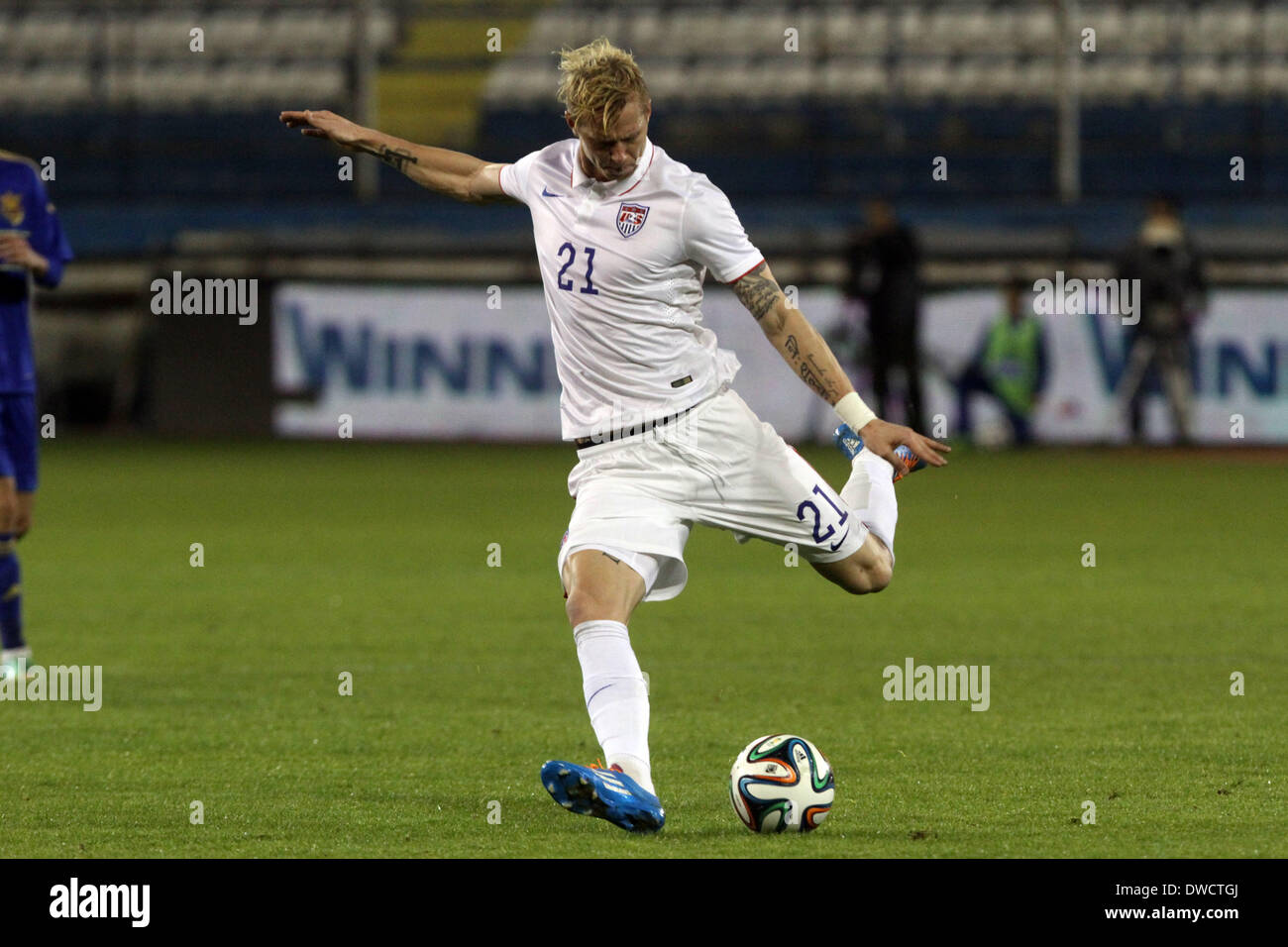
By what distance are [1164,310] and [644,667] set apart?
1121 cm

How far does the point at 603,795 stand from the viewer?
17.2ft

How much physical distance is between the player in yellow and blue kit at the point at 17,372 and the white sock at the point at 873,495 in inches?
137

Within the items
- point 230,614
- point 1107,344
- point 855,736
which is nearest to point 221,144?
point 1107,344

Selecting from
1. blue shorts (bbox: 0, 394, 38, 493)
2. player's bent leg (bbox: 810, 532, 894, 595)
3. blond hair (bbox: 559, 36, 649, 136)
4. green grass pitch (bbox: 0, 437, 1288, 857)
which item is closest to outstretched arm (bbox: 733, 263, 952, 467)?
player's bent leg (bbox: 810, 532, 894, 595)

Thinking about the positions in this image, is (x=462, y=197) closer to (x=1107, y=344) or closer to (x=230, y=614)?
(x=230, y=614)

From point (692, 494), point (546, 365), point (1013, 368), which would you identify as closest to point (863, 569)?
point (692, 494)

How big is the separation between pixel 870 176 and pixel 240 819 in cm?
1812

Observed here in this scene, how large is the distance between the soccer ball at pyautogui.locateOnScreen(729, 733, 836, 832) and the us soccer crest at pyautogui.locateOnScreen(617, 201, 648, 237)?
1420 millimetres

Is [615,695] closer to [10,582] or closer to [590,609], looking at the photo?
[590,609]

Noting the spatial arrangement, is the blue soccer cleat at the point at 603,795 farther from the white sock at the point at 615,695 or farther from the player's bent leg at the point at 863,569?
the player's bent leg at the point at 863,569

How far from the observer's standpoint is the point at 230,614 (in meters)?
10.3

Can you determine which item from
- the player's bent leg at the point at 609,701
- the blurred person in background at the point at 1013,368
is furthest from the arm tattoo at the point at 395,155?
the blurred person in background at the point at 1013,368

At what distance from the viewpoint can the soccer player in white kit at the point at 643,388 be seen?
220 inches

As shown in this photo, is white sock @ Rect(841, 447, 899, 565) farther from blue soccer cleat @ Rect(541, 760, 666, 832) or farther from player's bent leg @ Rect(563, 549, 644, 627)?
blue soccer cleat @ Rect(541, 760, 666, 832)
